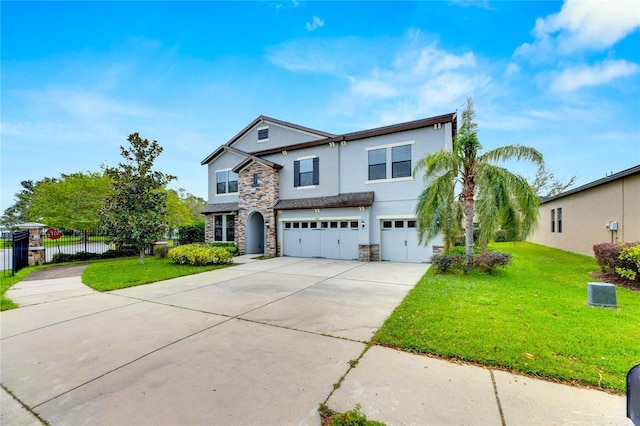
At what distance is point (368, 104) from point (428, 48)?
6084 mm

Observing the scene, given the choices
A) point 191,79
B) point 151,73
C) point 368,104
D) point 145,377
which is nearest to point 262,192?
point 191,79

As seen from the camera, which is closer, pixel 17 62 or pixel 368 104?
pixel 17 62

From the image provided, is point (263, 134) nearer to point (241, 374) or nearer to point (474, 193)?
point (474, 193)

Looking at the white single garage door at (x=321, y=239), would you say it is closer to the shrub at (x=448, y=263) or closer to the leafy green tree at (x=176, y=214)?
the shrub at (x=448, y=263)

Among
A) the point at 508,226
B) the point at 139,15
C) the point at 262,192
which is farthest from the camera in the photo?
the point at 262,192

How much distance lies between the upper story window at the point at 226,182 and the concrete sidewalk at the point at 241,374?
1318 cm

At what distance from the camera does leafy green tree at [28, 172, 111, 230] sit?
693 inches

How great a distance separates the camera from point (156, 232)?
1362cm

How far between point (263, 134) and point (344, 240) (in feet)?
30.9

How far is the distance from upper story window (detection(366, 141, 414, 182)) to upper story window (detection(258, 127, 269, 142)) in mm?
7469

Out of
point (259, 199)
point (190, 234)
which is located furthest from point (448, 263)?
point (190, 234)

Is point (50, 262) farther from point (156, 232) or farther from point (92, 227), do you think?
point (156, 232)

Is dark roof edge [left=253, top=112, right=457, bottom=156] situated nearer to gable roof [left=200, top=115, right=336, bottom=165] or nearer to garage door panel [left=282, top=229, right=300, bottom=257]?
gable roof [left=200, top=115, right=336, bottom=165]

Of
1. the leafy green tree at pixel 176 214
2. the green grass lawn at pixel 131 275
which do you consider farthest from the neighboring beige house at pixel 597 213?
the leafy green tree at pixel 176 214
